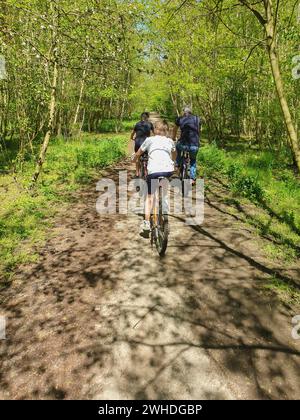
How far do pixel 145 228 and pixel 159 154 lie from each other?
179 centimetres

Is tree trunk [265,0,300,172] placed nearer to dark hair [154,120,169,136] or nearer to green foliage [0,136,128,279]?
dark hair [154,120,169,136]

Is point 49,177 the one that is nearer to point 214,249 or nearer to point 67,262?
point 67,262

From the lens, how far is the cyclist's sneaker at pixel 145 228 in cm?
727

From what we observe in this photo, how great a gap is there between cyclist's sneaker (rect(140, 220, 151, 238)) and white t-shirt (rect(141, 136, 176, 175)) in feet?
4.48

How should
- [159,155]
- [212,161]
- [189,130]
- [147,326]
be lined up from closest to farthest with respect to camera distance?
[147,326], [159,155], [189,130], [212,161]

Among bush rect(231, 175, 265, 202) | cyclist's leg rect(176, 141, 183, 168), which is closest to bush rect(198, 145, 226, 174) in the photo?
bush rect(231, 175, 265, 202)

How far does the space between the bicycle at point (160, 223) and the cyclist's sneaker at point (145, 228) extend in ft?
1.42

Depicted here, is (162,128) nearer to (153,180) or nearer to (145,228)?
(153,180)

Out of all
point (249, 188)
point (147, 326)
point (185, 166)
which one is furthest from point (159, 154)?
point (249, 188)

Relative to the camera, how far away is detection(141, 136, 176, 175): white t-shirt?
6.30m

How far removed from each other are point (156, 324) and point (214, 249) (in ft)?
8.96

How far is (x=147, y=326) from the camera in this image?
455cm

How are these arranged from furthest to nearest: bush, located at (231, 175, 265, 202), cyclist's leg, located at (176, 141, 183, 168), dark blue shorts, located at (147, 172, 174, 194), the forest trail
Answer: cyclist's leg, located at (176, 141, 183, 168) → bush, located at (231, 175, 265, 202) → dark blue shorts, located at (147, 172, 174, 194) → the forest trail

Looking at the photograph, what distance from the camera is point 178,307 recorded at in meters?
4.96
